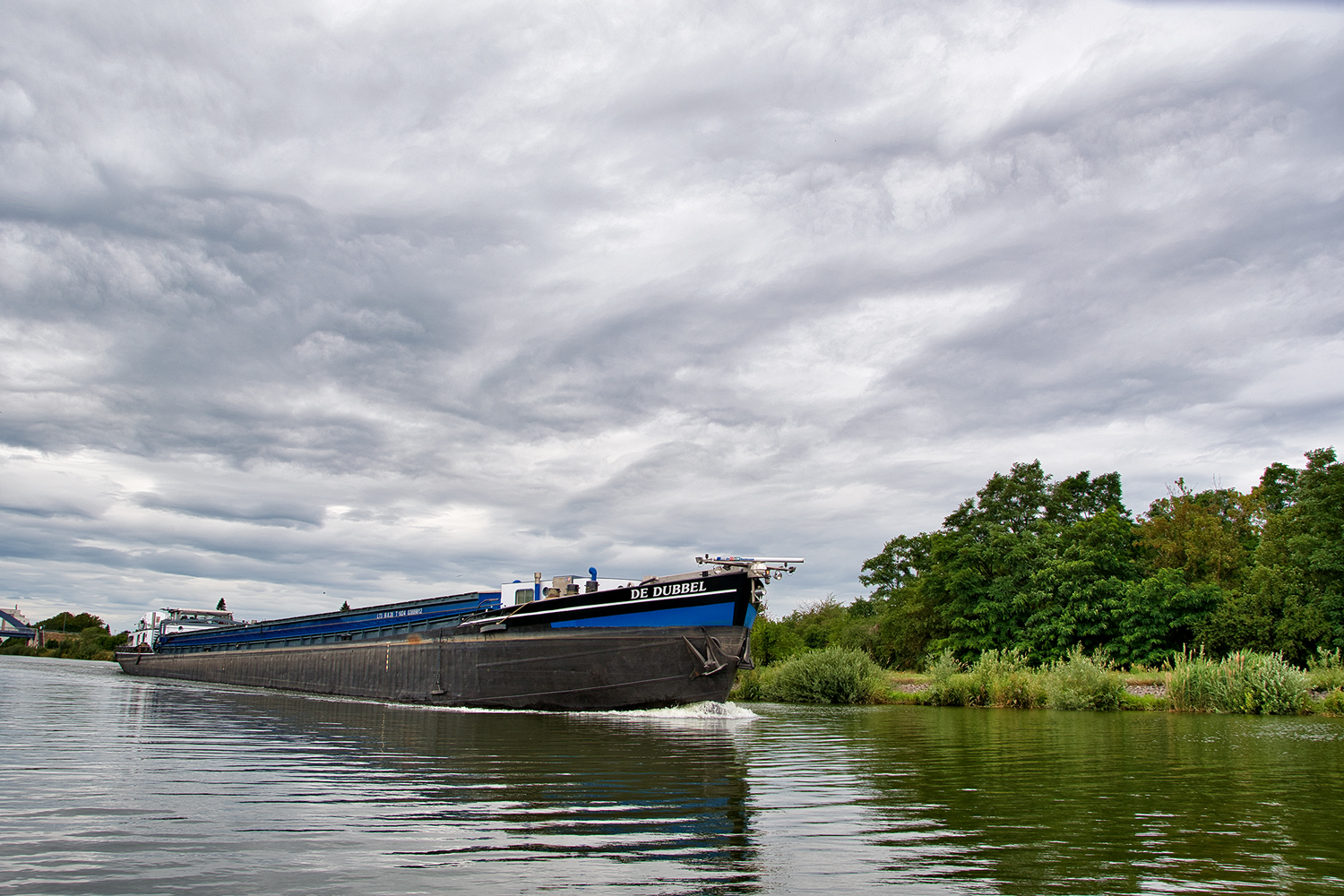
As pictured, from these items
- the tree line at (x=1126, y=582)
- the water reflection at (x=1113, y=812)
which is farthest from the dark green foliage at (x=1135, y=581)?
the water reflection at (x=1113, y=812)

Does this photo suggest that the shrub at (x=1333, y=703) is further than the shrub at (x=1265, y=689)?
Yes

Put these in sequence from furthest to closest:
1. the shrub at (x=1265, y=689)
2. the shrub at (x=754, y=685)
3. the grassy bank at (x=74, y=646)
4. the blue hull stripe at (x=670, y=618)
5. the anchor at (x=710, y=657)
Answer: the grassy bank at (x=74, y=646) → the shrub at (x=754, y=685) → the shrub at (x=1265, y=689) → the blue hull stripe at (x=670, y=618) → the anchor at (x=710, y=657)

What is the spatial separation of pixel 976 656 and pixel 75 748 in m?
54.9

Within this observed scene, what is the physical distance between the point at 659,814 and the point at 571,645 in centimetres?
2081

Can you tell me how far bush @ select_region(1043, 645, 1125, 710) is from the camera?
1299 inches

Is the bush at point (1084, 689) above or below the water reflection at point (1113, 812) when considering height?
below

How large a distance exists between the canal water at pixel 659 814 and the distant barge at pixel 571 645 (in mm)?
9060

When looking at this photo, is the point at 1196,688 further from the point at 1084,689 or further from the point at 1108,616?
the point at 1108,616

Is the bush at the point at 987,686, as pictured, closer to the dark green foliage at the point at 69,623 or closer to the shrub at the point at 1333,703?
the shrub at the point at 1333,703

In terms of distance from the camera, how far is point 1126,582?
55.2 metres

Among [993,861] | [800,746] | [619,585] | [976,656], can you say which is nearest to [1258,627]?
[976,656]

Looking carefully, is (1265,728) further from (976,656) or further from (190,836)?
(976,656)

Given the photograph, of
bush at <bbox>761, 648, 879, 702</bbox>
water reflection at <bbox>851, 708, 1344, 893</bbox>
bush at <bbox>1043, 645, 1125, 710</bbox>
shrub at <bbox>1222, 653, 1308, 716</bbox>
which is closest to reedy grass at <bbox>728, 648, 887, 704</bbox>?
bush at <bbox>761, 648, 879, 702</bbox>

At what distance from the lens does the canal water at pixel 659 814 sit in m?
5.89
